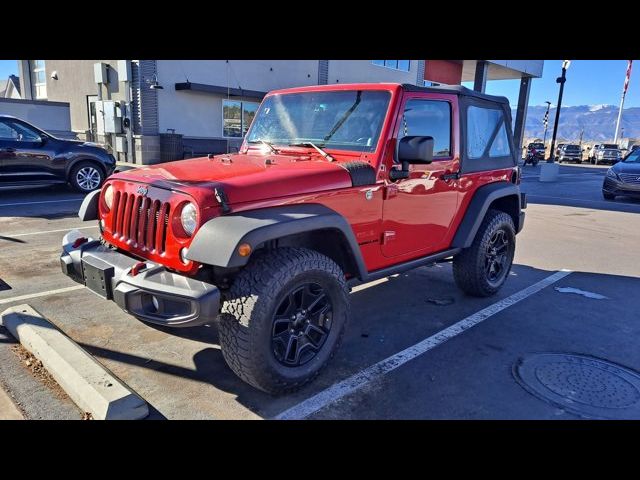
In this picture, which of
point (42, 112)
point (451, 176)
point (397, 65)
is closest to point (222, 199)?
point (451, 176)

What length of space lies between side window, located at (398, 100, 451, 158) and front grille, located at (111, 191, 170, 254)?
6.09 ft

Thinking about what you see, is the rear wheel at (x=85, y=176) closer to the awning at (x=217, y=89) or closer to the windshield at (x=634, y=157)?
the awning at (x=217, y=89)

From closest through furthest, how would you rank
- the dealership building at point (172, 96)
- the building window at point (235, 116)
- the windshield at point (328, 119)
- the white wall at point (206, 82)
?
the windshield at point (328, 119) → the dealership building at point (172, 96) → the white wall at point (206, 82) → the building window at point (235, 116)

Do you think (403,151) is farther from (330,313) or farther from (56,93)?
(56,93)

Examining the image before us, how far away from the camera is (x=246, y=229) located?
254cm

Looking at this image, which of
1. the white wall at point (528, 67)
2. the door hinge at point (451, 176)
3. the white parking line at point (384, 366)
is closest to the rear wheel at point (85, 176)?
the door hinge at point (451, 176)

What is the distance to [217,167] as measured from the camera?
337 centimetres

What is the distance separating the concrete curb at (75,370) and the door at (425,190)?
2.09m

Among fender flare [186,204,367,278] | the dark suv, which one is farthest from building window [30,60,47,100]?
Answer: fender flare [186,204,367,278]

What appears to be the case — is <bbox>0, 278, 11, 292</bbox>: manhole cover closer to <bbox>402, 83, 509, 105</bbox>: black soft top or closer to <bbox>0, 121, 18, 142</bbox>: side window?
<bbox>402, 83, 509, 105</bbox>: black soft top

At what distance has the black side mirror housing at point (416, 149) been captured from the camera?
335 cm

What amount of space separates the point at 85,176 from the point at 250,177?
8778mm
